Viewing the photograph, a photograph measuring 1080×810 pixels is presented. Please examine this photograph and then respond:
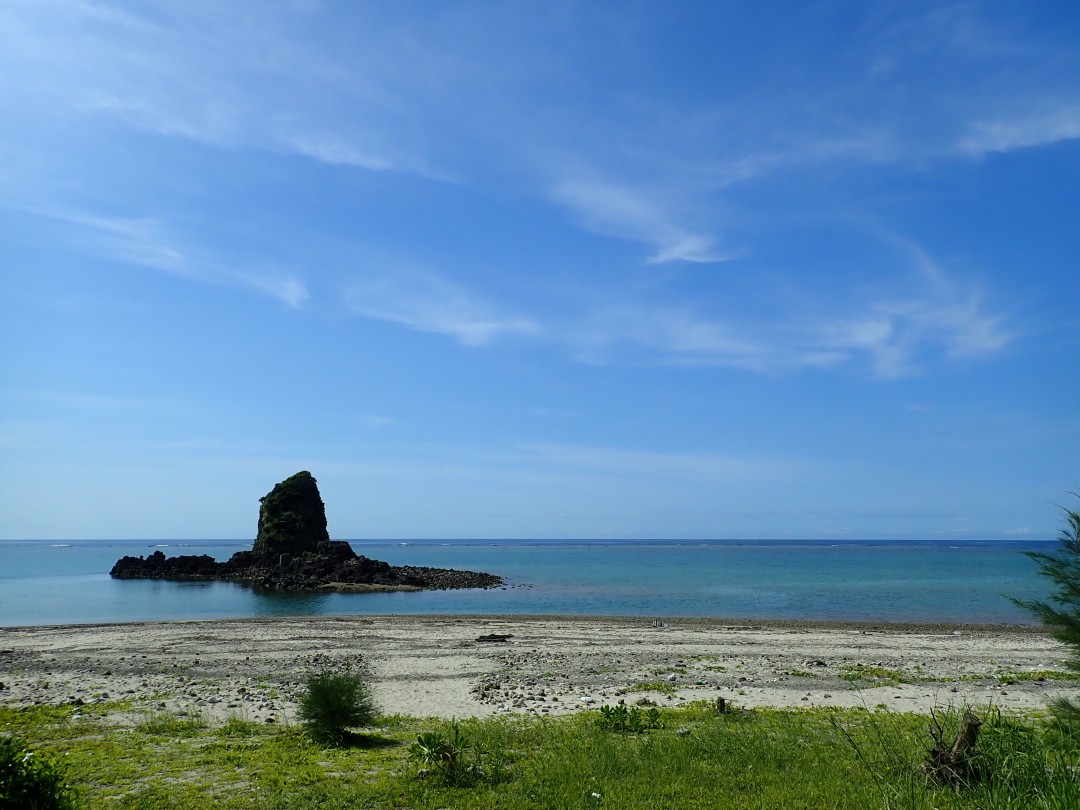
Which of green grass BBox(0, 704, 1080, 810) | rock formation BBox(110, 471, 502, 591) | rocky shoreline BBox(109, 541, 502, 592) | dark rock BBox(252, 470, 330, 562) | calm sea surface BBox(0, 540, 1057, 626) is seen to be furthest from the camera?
dark rock BBox(252, 470, 330, 562)

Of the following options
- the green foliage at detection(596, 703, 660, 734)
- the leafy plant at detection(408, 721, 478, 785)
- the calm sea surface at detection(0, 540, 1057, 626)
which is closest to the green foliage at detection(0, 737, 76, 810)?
the leafy plant at detection(408, 721, 478, 785)

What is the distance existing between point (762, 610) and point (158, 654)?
40.0 metres

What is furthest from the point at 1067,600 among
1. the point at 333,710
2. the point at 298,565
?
the point at 298,565

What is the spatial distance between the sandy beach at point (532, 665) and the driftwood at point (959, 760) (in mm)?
1211

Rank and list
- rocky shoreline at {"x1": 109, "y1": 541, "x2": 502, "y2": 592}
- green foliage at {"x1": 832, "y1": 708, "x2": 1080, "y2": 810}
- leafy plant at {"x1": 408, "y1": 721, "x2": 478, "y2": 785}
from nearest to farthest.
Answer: green foliage at {"x1": 832, "y1": 708, "x2": 1080, "y2": 810} < leafy plant at {"x1": 408, "y1": 721, "x2": 478, "y2": 785} < rocky shoreline at {"x1": 109, "y1": 541, "x2": 502, "y2": 592}

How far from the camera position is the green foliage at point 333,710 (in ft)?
44.7

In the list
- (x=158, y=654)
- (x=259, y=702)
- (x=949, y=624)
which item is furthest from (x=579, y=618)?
(x=259, y=702)

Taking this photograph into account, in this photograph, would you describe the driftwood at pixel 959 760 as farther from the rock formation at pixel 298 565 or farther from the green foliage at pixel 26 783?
the rock formation at pixel 298 565

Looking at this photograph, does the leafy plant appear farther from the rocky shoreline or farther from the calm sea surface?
the rocky shoreline

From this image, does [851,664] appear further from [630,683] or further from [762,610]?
[762,610]

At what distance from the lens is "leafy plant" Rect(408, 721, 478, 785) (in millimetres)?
10742

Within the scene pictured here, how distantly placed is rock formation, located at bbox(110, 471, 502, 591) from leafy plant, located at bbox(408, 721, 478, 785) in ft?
233

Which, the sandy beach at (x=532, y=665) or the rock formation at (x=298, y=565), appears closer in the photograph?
the sandy beach at (x=532, y=665)

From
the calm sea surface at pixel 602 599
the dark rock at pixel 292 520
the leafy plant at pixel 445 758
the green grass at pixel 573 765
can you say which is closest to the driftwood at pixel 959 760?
the green grass at pixel 573 765
